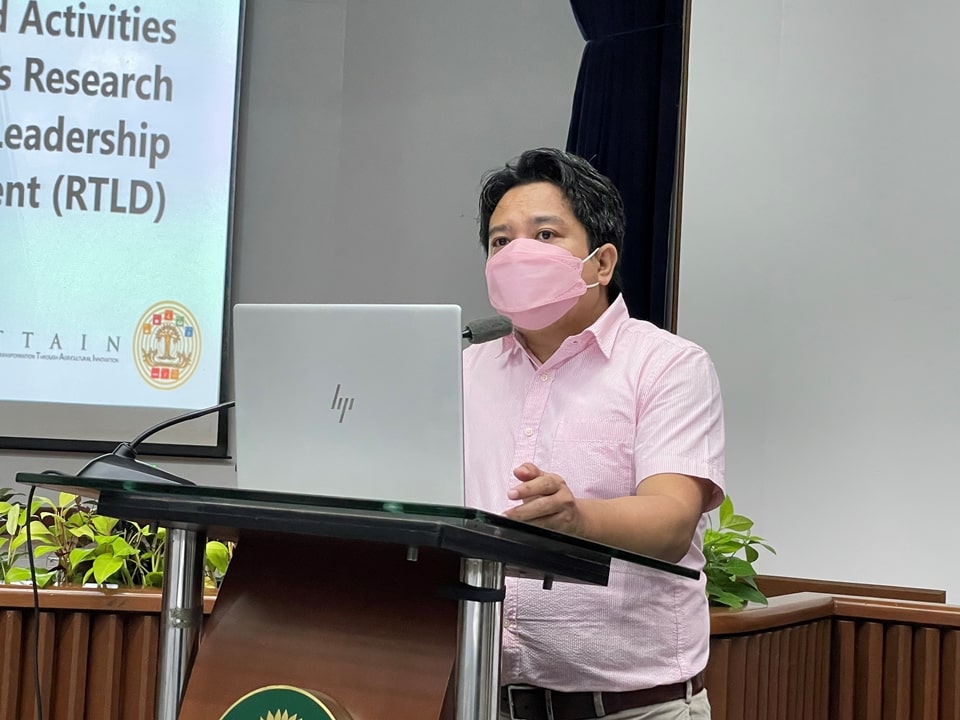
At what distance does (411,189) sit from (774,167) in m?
1.21

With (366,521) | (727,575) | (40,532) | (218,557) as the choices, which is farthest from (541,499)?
(40,532)

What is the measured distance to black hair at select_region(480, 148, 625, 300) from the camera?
1.51 meters

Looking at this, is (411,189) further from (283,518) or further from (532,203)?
(283,518)

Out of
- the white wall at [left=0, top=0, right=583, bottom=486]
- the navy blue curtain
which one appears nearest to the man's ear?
the navy blue curtain

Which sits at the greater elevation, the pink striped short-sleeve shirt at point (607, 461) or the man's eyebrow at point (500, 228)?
the man's eyebrow at point (500, 228)

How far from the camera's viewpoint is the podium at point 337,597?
0.85m

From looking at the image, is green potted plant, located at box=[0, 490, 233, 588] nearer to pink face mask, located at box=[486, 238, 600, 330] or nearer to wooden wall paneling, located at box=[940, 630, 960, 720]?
pink face mask, located at box=[486, 238, 600, 330]

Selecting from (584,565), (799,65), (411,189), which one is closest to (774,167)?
(799,65)

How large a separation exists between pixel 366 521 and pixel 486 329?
18.4 inches

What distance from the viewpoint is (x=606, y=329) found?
1.46 m

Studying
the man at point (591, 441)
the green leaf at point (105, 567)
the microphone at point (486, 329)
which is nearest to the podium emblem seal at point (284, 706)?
the man at point (591, 441)

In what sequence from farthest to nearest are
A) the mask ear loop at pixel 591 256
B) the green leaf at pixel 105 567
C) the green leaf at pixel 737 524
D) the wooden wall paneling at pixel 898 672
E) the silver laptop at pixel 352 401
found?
A: 1. the green leaf at pixel 737 524
2. the wooden wall paneling at pixel 898 672
3. the green leaf at pixel 105 567
4. the mask ear loop at pixel 591 256
5. the silver laptop at pixel 352 401

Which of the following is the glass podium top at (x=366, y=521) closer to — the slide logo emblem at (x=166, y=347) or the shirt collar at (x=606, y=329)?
the shirt collar at (x=606, y=329)

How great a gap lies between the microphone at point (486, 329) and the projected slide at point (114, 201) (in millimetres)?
2394
